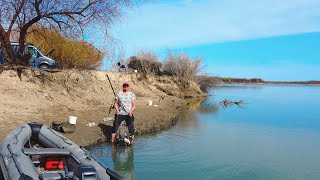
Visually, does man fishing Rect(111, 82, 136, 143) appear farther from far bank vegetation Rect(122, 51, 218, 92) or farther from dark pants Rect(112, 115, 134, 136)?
far bank vegetation Rect(122, 51, 218, 92)

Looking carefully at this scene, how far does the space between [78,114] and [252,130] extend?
653 centimetres

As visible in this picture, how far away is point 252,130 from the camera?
1556 centimetres

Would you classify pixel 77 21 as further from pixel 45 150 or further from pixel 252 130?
pixel 45 150

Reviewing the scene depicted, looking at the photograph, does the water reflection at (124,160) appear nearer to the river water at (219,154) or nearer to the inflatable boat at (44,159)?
the river water at (219,154)

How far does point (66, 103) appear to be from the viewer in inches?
591

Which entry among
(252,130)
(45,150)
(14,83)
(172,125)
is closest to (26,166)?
(45,150)

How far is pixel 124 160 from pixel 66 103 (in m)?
6.21

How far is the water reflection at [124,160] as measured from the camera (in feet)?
27.7

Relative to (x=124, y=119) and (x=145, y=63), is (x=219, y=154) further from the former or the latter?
(x=145, y=63)

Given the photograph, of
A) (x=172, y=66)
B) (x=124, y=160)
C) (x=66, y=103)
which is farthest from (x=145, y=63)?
(x=124, y=160)

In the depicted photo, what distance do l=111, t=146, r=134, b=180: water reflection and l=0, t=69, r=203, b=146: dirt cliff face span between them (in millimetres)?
944

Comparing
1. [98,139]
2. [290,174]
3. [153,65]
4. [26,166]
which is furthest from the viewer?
[153,65]

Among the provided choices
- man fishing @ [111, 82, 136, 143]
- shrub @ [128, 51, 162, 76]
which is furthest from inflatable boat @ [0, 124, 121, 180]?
shrub @ [128, 51, 162, 76]

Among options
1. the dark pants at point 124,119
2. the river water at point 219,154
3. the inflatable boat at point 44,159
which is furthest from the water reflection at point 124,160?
the inflatable boat at point 44,159
